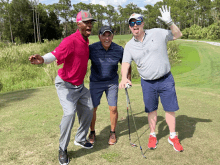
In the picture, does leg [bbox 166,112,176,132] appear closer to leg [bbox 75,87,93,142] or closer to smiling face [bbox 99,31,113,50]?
leg [bbox 75,87,93,142]

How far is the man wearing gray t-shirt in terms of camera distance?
128 inches

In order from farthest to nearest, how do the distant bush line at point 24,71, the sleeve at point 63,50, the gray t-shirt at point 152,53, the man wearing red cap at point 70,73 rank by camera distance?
1. the distant bush line at point 24,71
2. the gray t-shirt at point 152,53
3. the man wearing red cap at point 70,73
4. the sleeve at point 63,50

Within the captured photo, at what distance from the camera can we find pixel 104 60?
3607 mm

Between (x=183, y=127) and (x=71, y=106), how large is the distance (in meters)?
2.51

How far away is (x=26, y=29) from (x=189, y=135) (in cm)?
4843

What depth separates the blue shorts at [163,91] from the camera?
338 centimetres

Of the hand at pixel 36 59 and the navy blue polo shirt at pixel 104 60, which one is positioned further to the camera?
the navy blue polo shirt at pixel 104 60

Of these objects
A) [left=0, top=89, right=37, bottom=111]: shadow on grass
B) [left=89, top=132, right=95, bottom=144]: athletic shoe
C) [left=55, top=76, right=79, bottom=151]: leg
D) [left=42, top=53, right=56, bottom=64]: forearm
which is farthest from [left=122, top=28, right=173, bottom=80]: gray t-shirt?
[left=0, top=89, right=37, bottom=111]: shadow on grass

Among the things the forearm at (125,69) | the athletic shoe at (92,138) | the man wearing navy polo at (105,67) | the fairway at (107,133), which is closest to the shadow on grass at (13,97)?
the fairway at (107,133)

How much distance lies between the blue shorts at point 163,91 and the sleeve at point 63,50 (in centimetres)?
144

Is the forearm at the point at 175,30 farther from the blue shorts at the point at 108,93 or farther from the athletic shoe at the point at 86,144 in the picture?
the athletic shoe at the point at 86,144

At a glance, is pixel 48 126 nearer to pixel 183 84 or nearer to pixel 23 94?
pixel 23 94

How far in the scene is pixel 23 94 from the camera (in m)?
7.10

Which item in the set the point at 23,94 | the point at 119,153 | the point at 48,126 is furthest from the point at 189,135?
the point at 23,94
